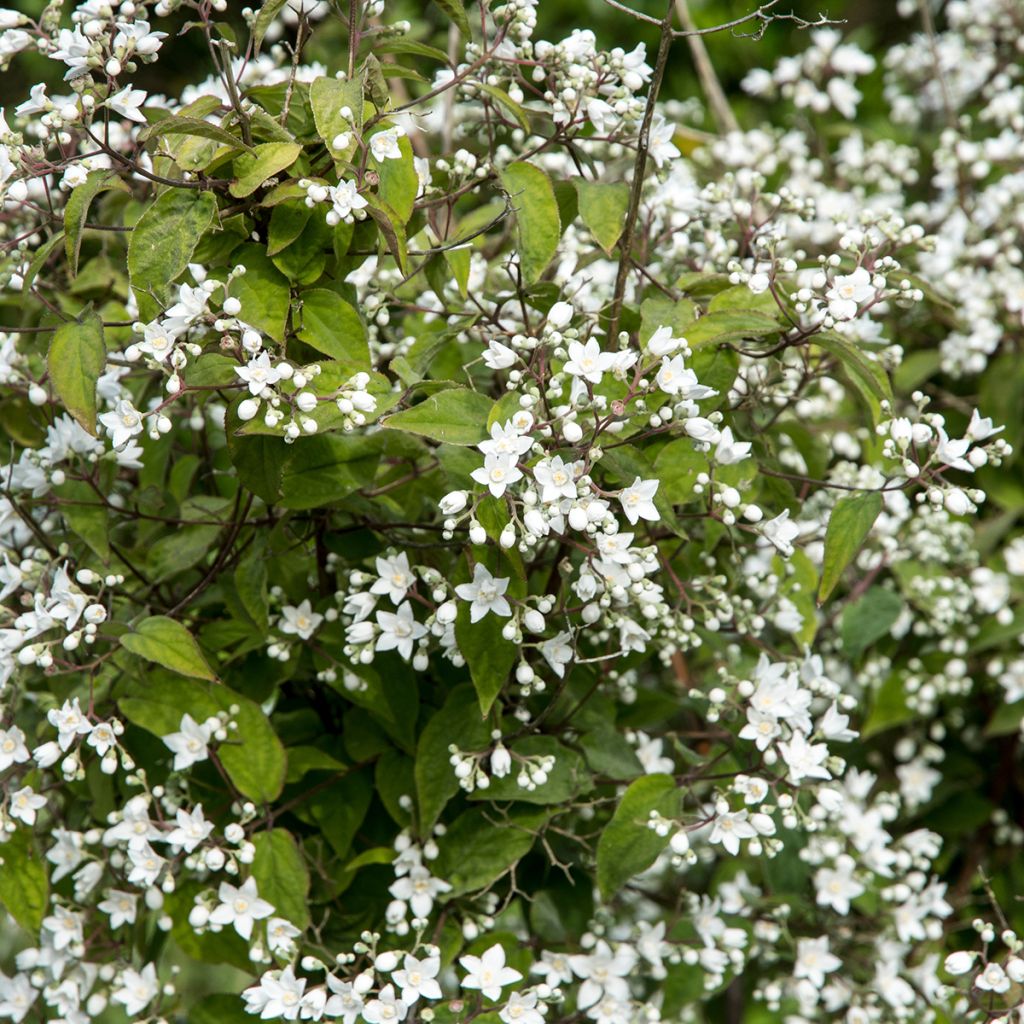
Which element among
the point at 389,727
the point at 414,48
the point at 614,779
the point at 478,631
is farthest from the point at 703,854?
the point at 414,48

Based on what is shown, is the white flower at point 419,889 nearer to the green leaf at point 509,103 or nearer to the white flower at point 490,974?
the white flower at point 490,974

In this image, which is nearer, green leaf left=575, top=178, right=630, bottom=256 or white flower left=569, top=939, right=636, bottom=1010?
green leaf left=575, top=178, right=630, bottom=256

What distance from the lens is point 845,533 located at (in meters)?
1.47

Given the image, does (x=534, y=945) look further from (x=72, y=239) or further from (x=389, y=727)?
(x=72, y=239)

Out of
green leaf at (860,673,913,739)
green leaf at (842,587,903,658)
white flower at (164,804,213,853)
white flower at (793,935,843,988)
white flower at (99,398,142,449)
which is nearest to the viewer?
white flower at (99,398,142,449)

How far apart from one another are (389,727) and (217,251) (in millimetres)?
677

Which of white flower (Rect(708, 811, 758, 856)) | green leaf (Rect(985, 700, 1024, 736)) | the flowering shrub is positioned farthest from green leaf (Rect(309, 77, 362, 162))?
green leaf (Rect(985, 700, 1024, 736))

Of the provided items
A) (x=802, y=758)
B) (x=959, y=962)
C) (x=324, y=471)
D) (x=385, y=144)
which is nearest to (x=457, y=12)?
(x=385, y=144)

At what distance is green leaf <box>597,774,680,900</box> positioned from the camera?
1.60m

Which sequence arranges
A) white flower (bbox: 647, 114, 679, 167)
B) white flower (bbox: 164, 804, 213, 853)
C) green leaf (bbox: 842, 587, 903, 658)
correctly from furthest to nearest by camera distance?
green leaf (bbox: 842, 587, 903, 658) < white flower (bbox: 647, 114, 679, 167) < white flower (bbox: 164, 804, 213, 853)

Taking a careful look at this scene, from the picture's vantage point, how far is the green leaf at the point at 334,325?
4.69 feet

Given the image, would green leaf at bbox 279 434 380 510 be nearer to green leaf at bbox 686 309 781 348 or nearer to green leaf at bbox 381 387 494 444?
green leaf at bbox 381 387 494 444

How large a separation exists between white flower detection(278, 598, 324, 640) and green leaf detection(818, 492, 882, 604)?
2.21 feet

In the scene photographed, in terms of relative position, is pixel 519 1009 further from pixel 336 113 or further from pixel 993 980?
pixel 336 113
